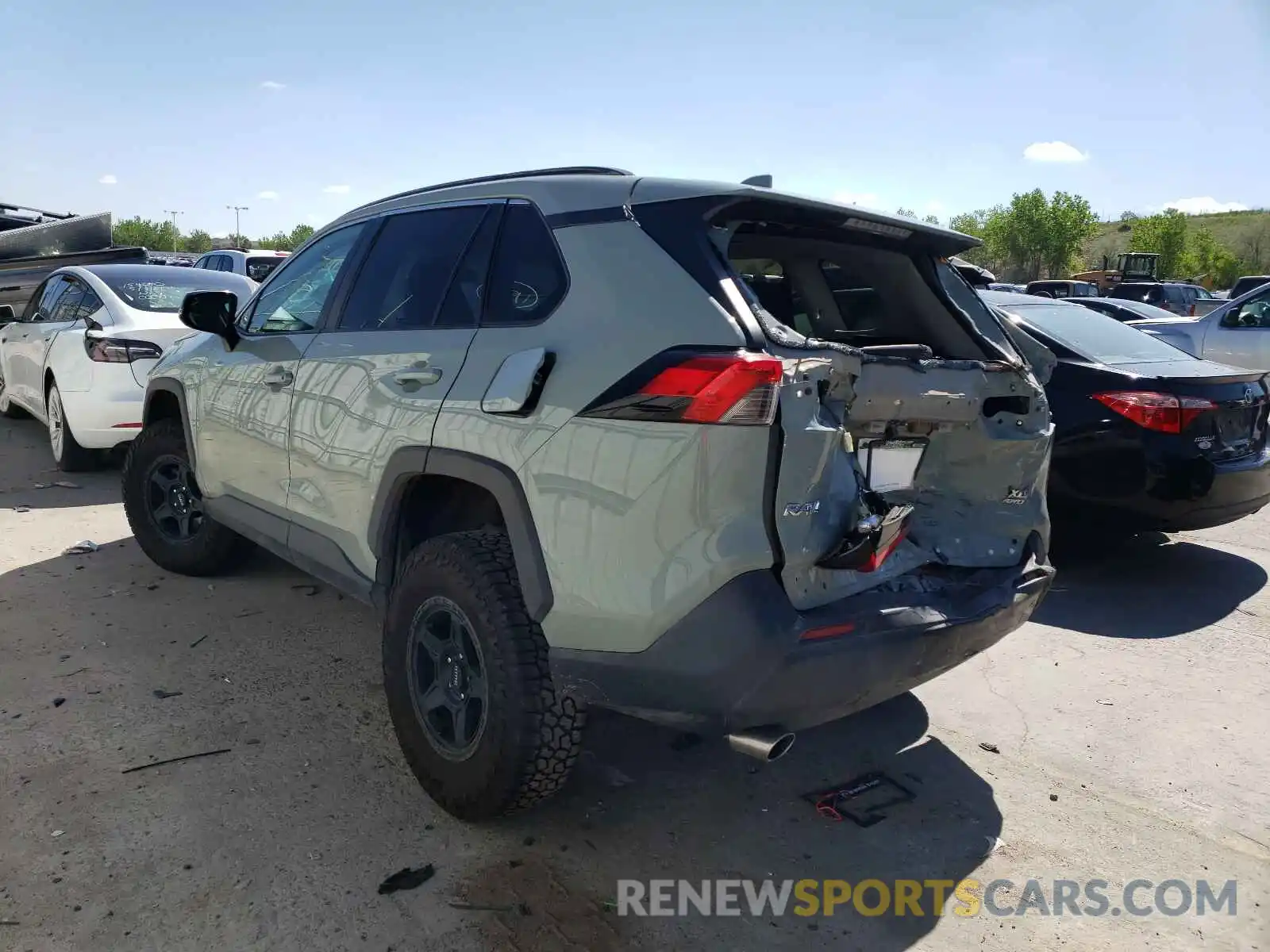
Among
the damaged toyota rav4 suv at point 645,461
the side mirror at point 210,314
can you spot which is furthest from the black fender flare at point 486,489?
the side mirror at point 210,314

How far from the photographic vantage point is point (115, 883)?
8.43 feet

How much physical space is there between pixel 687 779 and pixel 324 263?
2512mm

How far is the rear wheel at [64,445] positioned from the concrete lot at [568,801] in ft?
9.74

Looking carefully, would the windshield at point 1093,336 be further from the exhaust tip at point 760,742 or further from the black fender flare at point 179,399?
the black fender flare at point 179,399

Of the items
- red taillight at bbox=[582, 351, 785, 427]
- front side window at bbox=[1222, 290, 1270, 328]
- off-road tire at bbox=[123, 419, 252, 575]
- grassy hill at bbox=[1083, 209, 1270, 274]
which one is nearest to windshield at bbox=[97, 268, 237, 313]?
off-road tire at bbox=[123, 419, 252, 575]

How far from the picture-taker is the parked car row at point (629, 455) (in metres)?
2.27

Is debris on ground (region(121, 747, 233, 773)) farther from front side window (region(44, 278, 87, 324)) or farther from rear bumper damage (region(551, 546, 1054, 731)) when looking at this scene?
front side window (region(44, 278, 87, 324))

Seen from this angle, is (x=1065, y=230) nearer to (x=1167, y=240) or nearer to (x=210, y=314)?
(x=1167, y=240)

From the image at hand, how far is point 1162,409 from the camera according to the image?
4.92 m

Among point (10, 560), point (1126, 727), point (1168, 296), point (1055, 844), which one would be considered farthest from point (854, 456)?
point (1168, 296)

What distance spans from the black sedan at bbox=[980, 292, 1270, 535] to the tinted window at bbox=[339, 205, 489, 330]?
3571mm

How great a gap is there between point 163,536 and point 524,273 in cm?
329

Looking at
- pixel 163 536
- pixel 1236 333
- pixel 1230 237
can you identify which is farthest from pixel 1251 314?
pixel 1230 237

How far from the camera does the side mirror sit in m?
4.10
